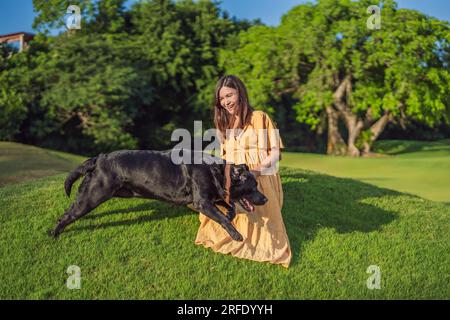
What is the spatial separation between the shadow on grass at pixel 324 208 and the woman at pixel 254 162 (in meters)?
0.40

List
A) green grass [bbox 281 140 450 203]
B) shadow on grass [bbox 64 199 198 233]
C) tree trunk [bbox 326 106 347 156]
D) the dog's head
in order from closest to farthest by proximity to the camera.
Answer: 1. the dog's head
2. shadow on grass [bbox 64 199 198 233]
3. green grass [bbox 281 140 450 203]
4. tree trunk [bbox 326 106 347 156]

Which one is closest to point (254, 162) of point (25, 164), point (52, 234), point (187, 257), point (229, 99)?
point (229, 99)

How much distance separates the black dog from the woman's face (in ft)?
1.96

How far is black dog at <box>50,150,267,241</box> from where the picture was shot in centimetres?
491

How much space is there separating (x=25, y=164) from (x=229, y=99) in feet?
35.5

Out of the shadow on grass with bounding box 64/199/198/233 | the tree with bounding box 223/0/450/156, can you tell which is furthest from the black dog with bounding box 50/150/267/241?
the tree with bounding box 223/0/450/156

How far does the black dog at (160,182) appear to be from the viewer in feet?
16.1

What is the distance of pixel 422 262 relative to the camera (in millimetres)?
5895

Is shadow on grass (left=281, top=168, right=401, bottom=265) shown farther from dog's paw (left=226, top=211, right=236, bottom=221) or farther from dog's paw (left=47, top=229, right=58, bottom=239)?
dog's paw (left=47, top=229, right=58, bottom=239)

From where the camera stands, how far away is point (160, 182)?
5105 mm

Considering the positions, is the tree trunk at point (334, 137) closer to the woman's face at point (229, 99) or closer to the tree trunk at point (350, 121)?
the tree trunk at point (350, 121)

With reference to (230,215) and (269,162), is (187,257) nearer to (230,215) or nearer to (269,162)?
(230,215)
